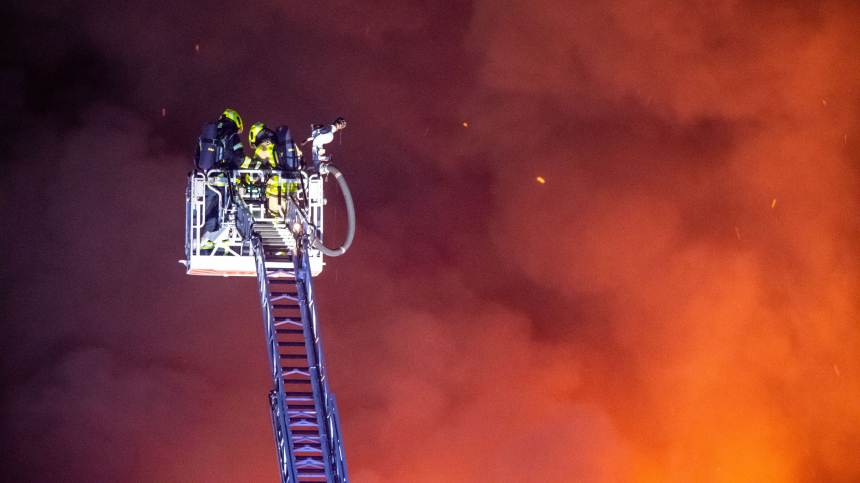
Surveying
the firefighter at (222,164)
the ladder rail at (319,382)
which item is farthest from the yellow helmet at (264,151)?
the ladder rail at (319,382)

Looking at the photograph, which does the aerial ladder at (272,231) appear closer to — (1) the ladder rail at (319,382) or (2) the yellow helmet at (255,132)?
(1) the ladder rail at (319,382)

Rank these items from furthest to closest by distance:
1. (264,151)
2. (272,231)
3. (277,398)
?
(272,231) → (264,151) → (277,398)

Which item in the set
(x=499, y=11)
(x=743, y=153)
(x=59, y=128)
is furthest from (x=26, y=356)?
(x=743, y=153)

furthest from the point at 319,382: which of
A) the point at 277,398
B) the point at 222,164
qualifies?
the point at 222,164

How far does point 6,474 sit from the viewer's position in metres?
13.5

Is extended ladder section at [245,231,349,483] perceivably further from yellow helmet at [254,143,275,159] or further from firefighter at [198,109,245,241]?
yellow helmet at [254,143,275,159]

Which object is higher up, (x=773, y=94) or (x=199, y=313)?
(x=773, y=94)

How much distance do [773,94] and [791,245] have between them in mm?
2472

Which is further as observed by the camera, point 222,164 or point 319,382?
point 222,164

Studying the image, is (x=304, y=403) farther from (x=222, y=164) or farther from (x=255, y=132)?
(x=255, y=132)

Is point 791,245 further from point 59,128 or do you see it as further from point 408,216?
point 59,128

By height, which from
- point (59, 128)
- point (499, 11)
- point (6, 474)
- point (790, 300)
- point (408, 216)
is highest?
point (499, 11)

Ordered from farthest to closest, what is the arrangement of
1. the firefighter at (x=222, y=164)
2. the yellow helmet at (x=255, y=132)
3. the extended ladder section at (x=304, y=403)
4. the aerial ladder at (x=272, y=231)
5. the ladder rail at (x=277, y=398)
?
the yellow helmet at (x=255, y=132) → the firefighter at (x=222, y=164) → the aerial ladder at (x=272, y=231) → the extended ladder section at (x=304, y=403) → the ladder rail at (x=277, y=398)

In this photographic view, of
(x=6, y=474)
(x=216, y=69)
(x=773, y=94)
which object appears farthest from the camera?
(x=773, y=94)
